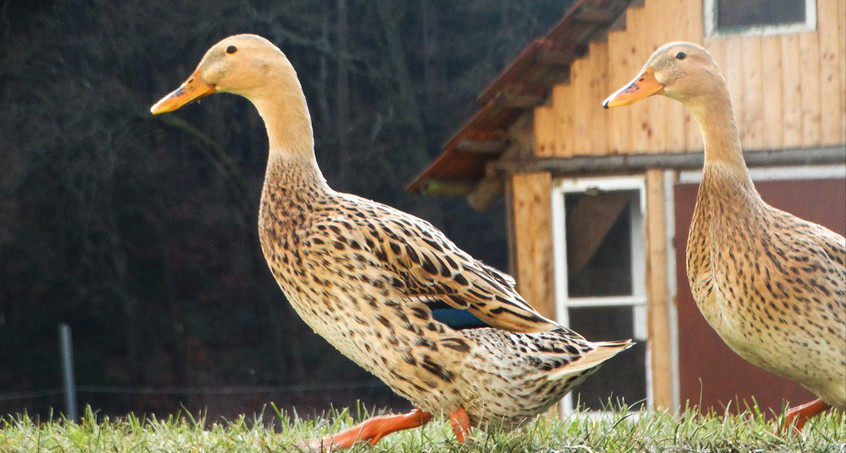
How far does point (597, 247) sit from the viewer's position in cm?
564

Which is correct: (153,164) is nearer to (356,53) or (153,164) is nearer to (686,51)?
(356,53)

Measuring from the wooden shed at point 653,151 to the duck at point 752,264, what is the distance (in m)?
1.79

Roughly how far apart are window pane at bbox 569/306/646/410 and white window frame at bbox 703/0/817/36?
4.87ft

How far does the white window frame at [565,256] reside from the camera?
531 cm

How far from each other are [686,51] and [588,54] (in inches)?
82.0

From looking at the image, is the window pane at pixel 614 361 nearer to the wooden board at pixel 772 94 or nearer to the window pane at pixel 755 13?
the wooden board at pixel 772 94

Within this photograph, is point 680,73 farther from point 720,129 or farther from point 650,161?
point 650,161

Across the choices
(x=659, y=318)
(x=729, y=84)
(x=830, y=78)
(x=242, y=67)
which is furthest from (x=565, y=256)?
(x=242, y=67)

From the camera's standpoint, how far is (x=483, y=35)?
425 inches

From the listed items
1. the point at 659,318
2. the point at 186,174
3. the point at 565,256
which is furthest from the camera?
the point at 186,174

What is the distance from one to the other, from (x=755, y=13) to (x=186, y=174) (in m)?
6.47

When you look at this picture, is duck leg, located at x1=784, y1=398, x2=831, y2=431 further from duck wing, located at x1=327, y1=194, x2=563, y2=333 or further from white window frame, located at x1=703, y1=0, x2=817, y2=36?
white window frame, located at x1=703, y1=0, x2=817, y2=36

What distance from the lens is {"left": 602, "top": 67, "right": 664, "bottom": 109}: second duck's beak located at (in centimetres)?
313

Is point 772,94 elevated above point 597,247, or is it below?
above
